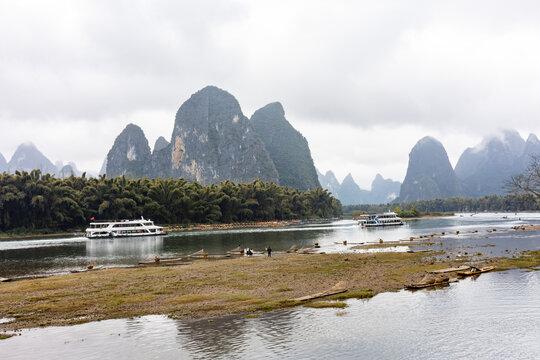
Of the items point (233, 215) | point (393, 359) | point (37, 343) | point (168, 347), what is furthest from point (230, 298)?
point (233, 215)

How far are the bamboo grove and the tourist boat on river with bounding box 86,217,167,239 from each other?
862 centimetres

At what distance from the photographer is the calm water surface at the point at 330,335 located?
Answer: 1517 centimetres

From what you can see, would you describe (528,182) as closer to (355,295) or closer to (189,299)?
(355,295)

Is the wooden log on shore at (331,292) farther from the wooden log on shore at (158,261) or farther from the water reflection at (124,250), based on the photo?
the water reflection at (124,250)

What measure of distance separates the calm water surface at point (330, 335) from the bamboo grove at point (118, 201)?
99967 mm

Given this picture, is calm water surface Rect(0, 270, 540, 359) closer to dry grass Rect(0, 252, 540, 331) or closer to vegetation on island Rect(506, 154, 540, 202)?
dry grass Rect(0, 252, 540, 331)

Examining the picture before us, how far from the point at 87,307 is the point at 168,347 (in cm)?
973

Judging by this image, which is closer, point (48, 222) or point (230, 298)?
point (230, 298)

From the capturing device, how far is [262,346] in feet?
51.8

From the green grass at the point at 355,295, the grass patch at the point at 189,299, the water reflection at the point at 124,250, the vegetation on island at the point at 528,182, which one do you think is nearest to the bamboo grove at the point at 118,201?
the water reflection at the point at 124,250

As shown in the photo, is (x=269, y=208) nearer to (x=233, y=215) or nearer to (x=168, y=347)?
(x=233, y=215)

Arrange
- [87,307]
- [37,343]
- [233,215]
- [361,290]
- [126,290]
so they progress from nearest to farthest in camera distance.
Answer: [37,343] → [87,307] → [361,290] → [126,290] → [233,215]

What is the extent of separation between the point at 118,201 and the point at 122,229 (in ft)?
47.0

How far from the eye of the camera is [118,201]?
396ft
